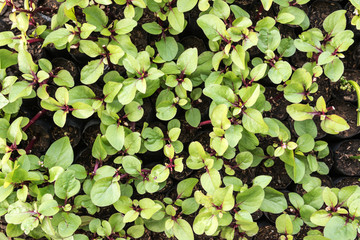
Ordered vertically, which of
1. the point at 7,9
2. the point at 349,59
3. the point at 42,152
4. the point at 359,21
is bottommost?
the point at 42,152

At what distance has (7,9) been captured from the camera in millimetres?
1441

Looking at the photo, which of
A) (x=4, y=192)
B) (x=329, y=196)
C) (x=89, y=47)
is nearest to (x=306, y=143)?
(x=329, y=196)

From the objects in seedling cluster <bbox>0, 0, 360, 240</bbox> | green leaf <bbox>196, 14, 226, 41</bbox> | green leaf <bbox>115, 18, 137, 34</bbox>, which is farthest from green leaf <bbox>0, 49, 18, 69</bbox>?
green leaf <bbox>196, 14, 226, 41</bbox>

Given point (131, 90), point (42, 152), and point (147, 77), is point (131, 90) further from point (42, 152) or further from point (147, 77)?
point (42, 152)

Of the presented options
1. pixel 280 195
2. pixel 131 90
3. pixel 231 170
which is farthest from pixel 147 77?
pixel 280 195

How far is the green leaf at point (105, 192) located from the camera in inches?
46.1

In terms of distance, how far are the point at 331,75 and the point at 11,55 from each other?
4.31 ft

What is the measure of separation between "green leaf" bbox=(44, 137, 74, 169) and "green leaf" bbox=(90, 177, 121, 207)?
15 centimetres

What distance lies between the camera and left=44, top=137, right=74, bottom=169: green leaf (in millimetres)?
1224

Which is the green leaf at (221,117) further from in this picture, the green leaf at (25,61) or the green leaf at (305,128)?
the green leaf at (25,61)

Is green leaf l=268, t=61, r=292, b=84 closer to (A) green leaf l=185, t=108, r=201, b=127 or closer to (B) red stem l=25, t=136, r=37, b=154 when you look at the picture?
(A) green leaf l=185, t=108, r=201, b=127

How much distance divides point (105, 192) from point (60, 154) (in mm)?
235

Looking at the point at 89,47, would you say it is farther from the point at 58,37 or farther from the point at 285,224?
the point at 285,224

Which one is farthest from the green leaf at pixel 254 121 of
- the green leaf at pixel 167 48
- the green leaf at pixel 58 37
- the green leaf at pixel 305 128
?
the green leaf at pixel 58 37
